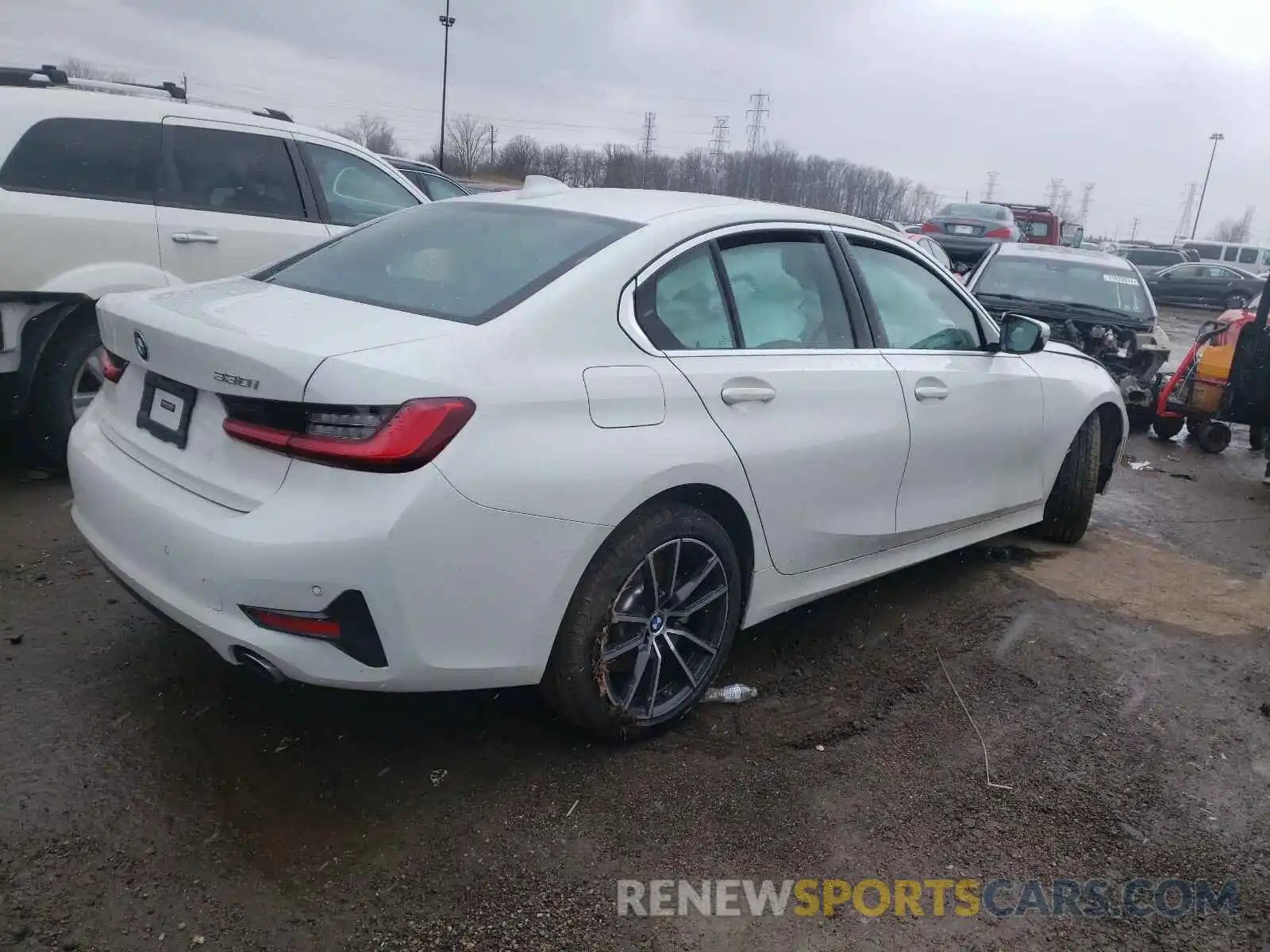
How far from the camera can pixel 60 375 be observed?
4.82 metres

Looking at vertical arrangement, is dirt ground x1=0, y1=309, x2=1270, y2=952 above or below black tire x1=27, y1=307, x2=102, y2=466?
below

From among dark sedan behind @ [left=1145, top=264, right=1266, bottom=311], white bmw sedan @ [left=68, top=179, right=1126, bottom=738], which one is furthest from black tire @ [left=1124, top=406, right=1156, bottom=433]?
dark sedan behind @ [left=1145, top=264, right=1266, bottom=311]

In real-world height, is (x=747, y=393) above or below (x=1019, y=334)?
below

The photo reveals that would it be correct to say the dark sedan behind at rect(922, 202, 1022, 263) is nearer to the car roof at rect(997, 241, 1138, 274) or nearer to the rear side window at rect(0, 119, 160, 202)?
the car roof at rect(997, 241, 1138, 274)

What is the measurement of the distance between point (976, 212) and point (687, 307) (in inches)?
701

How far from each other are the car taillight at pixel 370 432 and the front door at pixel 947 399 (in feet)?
6.42

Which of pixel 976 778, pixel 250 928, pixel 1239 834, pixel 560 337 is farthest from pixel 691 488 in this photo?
pixel 1239 834

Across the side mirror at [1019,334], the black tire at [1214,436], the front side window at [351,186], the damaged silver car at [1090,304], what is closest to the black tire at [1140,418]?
the damaged silver car at [1090,304]

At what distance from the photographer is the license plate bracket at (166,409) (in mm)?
2611

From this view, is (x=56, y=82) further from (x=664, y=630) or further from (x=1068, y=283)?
(x=1068, y=283)

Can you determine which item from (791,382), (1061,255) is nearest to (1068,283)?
(1061,255)

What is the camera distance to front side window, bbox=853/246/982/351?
3779 mm

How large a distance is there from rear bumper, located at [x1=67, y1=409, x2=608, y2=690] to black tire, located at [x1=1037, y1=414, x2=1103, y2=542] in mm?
3343

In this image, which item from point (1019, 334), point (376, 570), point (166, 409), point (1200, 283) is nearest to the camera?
point (376, 570)
